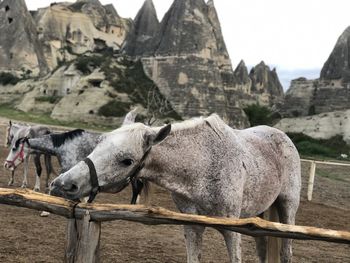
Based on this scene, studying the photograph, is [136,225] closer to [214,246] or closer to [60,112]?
[214,246]

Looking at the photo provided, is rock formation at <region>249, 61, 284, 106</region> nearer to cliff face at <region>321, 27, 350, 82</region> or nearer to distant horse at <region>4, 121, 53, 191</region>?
cliff face at <region>321, 27, 350, 82</region>

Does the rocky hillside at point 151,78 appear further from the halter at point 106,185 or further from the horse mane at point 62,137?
the halter at point 106,185

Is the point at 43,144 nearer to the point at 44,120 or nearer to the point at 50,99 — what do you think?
the point at 44,120

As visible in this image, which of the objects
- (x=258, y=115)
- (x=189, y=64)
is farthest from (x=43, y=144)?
(x=258, y=115)

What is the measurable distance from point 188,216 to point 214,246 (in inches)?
155

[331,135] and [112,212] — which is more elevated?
[112,212]

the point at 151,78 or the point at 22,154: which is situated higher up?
the point at 151,78

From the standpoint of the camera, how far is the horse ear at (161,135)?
343 cm

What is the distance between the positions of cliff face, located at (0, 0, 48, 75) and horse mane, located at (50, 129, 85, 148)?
60805mm

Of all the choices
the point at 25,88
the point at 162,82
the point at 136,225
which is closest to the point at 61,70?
the point at 25,88

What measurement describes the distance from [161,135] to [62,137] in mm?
4480

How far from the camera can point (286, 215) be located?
4945 mm

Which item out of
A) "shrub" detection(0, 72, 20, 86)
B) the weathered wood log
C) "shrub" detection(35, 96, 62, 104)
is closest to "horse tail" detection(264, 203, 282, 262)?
the weathered wood log

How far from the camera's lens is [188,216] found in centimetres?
326
